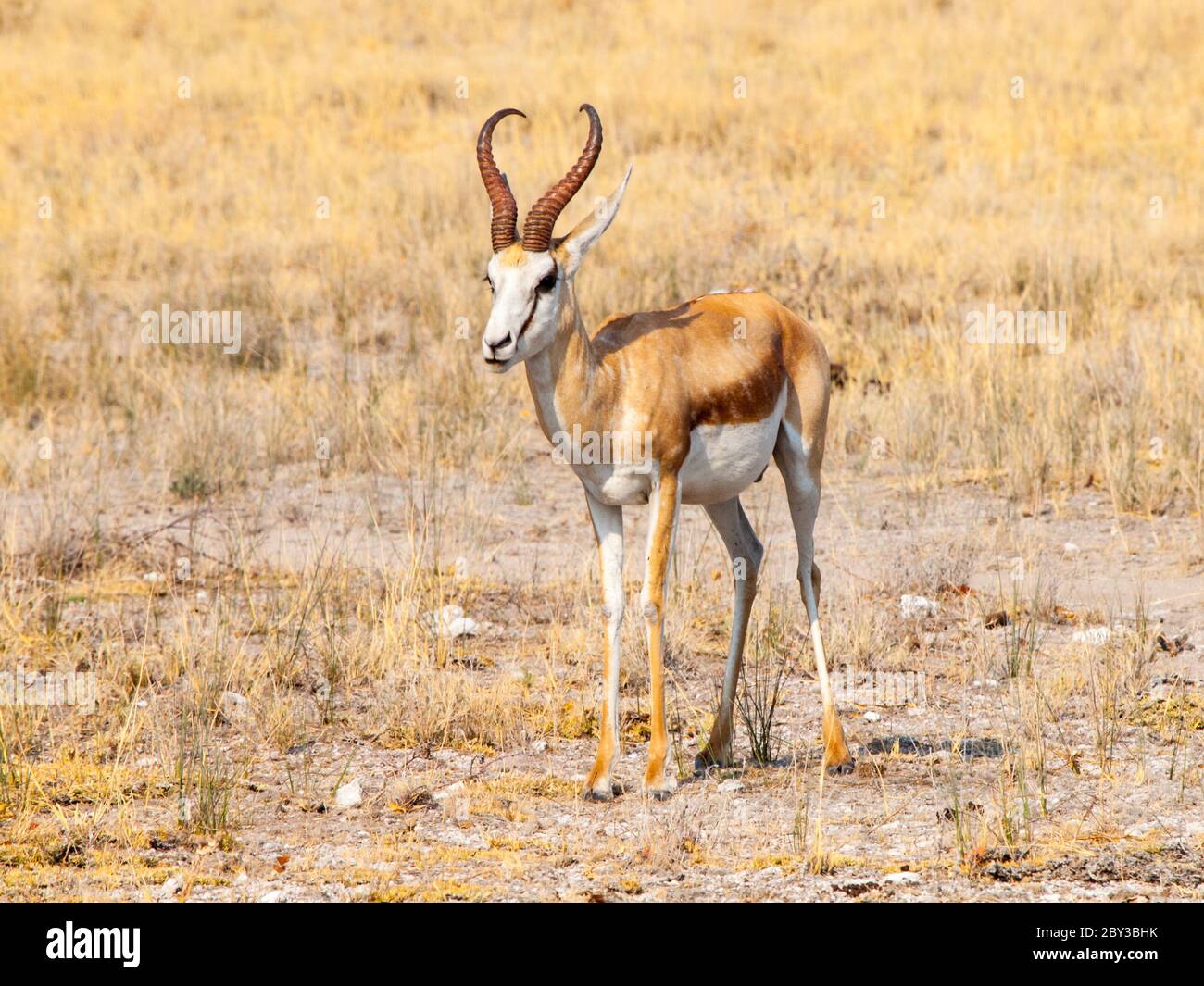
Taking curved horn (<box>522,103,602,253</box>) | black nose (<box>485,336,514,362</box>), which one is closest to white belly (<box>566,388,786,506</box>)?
black nose (<box>485,336,514,362</box>)

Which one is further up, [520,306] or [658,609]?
[520,306]

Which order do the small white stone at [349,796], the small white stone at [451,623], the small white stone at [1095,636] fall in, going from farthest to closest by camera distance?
1. the small white stone at [451,623]
2. the small white stone at [1095,636]
3. the small white stone at [349,796]

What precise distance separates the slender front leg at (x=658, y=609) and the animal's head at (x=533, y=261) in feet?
2.57

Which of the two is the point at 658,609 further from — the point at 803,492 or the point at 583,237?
the point at 583,237

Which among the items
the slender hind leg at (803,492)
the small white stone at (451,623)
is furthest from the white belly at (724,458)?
the small white stone at (451,623)

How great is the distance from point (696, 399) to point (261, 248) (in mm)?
11279

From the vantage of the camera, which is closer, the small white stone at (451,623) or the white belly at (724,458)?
the white belly at (724,458)

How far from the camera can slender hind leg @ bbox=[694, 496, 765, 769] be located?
21.9 feet

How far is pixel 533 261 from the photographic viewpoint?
5988 millimetres

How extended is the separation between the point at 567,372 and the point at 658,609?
3.37 ft

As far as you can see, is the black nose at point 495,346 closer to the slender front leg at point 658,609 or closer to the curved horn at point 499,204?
the curved horn at point 499,204

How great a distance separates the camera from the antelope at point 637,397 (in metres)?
6.02

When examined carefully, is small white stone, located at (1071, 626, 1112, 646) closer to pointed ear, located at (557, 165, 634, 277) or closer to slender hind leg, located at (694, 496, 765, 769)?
slender hind leg, located at (694, 496, 765, 769)

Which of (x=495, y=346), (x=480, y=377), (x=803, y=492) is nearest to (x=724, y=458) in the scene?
(x=803, y=492)
